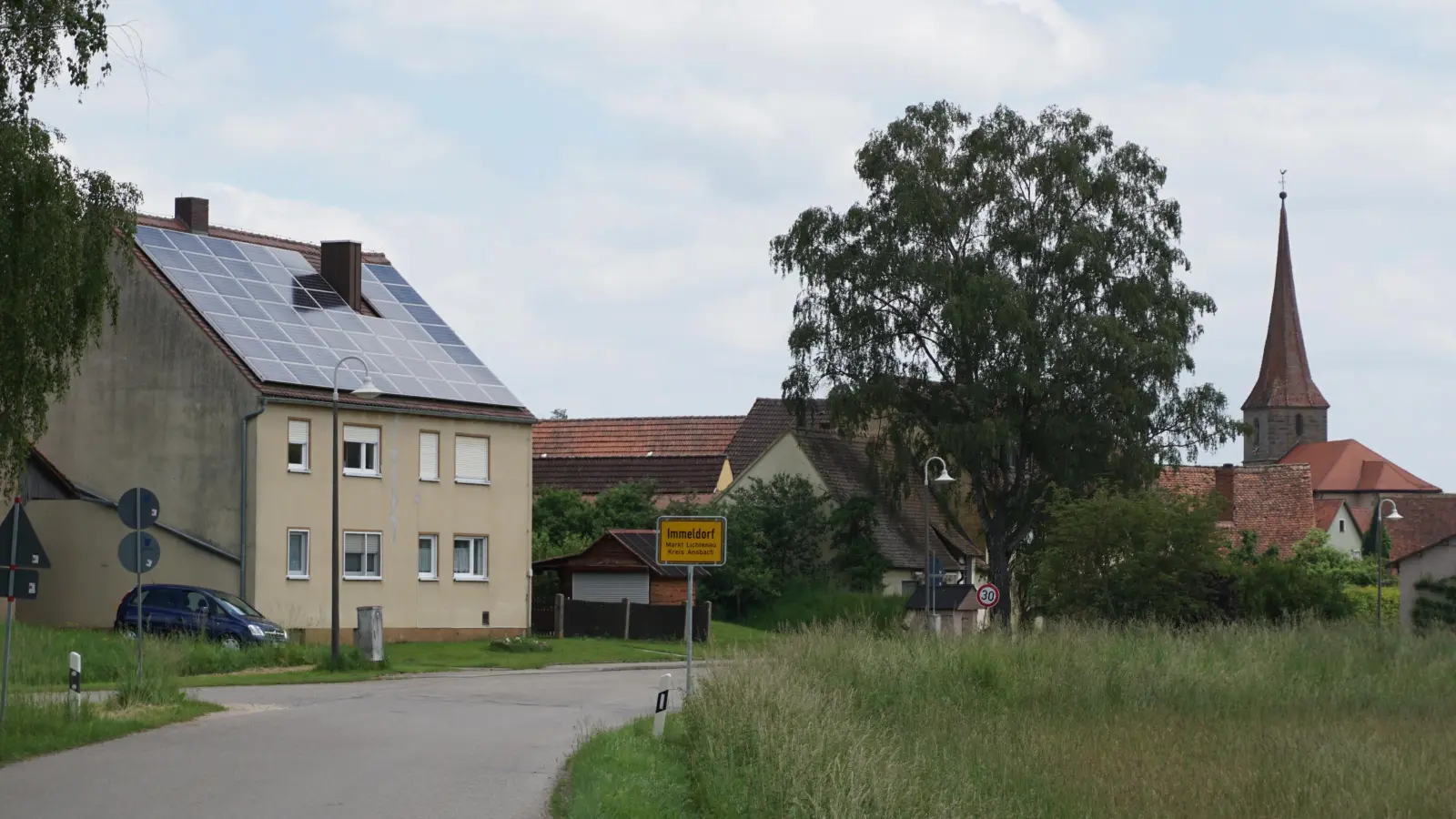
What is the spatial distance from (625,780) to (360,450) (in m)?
30.3

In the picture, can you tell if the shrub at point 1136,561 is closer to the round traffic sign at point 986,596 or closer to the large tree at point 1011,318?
the round traffic sign at point 986,596

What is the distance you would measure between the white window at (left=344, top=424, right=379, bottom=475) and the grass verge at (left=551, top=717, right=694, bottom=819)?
25.7 m

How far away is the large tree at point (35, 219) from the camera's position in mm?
18141

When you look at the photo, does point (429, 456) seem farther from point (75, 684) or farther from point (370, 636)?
point (75, 684)

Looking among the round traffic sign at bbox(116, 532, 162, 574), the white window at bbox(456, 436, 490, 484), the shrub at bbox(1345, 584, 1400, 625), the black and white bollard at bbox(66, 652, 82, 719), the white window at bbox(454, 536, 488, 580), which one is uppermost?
the white window at bbox(456, 436, 490, 484)

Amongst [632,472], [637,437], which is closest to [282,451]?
[632,472]

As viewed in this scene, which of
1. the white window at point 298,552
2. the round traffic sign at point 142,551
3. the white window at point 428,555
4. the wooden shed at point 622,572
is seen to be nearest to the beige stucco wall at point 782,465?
the wooden shed at point 622,572

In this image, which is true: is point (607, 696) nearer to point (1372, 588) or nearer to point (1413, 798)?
point (1413, 798)

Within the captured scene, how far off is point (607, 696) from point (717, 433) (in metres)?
45.3

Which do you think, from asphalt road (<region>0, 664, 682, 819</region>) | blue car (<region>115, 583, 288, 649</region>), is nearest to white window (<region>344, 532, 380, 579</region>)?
blue car (<region>115, 583, 288, 649</region>)

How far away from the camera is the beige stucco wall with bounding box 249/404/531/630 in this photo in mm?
42125

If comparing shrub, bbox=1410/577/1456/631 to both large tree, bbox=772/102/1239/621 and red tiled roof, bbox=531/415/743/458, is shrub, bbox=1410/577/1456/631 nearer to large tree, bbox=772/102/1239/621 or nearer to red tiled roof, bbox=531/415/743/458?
large tree, bbox=772/102/1239/621

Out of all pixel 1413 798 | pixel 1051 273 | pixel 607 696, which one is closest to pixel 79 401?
pixel 607 696

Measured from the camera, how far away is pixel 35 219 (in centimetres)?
1825
